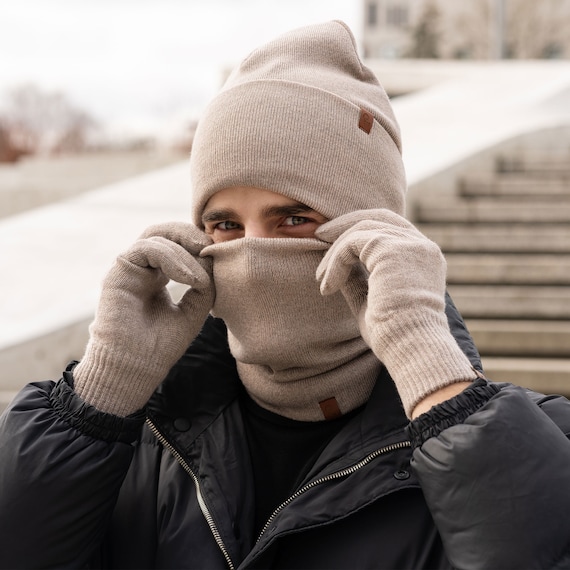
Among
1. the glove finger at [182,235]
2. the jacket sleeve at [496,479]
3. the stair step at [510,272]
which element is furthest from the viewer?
the stair step at [510,272]

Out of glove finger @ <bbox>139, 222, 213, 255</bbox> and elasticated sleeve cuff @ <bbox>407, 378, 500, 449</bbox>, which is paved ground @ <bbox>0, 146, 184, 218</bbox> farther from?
elasticated sleeve cuff @ <bbox>407, 378, 500, 449</bbox>

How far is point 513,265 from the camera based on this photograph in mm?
5266

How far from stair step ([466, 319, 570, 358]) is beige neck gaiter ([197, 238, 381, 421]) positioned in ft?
9.23

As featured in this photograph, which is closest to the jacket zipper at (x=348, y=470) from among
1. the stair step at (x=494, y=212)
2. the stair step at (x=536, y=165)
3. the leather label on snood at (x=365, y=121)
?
the leather label on snood at (x=365, y=121)

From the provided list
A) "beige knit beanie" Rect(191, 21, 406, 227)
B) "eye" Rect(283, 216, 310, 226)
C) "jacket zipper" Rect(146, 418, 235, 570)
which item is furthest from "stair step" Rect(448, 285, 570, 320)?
"jacket zipper" Rect(146, 418, 235, 570)

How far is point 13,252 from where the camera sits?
5012 mm

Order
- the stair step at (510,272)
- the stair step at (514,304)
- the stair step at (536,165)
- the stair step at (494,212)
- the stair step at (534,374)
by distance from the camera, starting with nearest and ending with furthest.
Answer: the stair step at (534,374), the stair step at (514,304), the stair step at (510,272), the stair step at (494,212), the stair step at (536,165)

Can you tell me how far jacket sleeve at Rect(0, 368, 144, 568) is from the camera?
70.7 inches

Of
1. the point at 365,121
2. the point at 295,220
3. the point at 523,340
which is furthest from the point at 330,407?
the point at 523,340

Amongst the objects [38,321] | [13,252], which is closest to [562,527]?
[38,321]

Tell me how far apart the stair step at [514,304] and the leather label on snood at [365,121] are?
2.89m

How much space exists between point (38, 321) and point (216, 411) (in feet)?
6.80

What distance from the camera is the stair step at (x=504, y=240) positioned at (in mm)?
5578

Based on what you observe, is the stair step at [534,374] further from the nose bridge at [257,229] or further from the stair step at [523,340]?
the nose bridge at [257,229]
